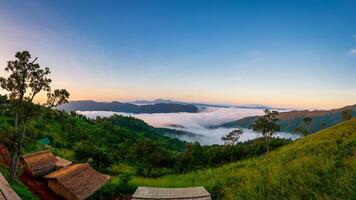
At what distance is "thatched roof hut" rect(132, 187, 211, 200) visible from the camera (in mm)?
20984

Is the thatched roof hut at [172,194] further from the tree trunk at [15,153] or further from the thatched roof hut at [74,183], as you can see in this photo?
the tree trunk at [15,153]

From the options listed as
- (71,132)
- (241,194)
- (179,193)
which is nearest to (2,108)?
(71,132)

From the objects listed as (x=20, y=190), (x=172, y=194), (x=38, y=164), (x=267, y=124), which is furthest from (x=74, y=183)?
(x=267, y=124)

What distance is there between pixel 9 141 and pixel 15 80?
470 cm

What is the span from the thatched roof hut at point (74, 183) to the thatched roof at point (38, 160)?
2042 millimetres

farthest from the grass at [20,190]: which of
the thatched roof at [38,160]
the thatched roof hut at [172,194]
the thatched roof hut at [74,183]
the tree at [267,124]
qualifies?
the tree at [267,124]

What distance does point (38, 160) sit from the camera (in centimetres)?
2323

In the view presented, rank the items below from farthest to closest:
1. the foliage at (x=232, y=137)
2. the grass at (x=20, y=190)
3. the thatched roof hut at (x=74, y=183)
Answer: the foliage at (x=232, y=137) < the thatched roof hut at (x=74, y=183) < the grass at (x=20, y=190)

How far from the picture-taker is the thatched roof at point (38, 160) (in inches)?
890

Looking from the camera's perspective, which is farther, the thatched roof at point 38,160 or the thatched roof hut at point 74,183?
the thatched roof at point 38,160

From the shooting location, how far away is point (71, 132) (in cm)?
6669

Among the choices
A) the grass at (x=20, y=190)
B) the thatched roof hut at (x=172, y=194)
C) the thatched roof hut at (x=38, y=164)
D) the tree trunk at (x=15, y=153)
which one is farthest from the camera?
the thatched roof hut at (x=38, y=164)

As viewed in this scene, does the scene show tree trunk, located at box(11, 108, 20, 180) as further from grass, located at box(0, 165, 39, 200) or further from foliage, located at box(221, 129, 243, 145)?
foliage, located at box(221, 129, 243, 145)

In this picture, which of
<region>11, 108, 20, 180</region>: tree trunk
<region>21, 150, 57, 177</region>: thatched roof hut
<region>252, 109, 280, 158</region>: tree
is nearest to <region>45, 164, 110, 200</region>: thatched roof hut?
<region>21, 150, 57, 177</region>: thatched roof hut
